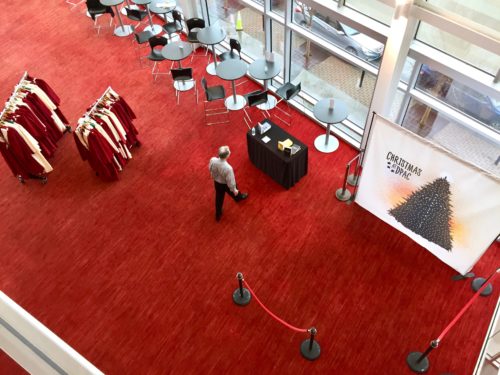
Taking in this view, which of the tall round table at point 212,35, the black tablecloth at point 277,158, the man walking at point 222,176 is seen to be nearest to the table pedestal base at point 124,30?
the tall round table at point 212,35

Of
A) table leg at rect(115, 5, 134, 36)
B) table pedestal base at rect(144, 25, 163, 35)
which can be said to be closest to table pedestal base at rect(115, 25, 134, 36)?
table leg at rect(115, 5, 134, 36)

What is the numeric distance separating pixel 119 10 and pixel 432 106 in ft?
24.6

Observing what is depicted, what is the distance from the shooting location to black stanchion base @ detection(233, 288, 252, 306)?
551 cm

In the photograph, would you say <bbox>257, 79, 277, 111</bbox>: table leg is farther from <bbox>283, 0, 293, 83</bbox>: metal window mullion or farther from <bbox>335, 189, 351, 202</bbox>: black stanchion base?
<bbox>335, 189, 351, 202</bbox>: black stanchion base

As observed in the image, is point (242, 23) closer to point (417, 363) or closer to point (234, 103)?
point (234, 103)

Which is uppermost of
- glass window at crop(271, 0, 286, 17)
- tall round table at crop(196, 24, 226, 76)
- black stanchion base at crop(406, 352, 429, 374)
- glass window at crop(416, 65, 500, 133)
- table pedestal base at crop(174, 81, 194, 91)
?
glass window at crop(271, 0, 286, 17)

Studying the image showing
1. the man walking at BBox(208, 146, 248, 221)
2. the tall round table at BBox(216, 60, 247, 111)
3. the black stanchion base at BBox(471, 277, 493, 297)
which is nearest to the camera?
the black stanchion base at BBox(471, 277, 493, 297)

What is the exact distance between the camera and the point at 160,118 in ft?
25.5

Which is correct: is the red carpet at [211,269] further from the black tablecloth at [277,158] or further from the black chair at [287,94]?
the black chair at [287,94]

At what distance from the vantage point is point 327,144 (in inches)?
281

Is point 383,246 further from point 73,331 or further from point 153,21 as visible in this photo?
point 153,21

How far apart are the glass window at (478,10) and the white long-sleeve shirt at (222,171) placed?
10.3ft

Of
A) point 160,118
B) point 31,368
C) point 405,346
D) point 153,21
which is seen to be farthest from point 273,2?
point 31,368

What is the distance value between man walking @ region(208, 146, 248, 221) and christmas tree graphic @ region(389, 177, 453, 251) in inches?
82.6
